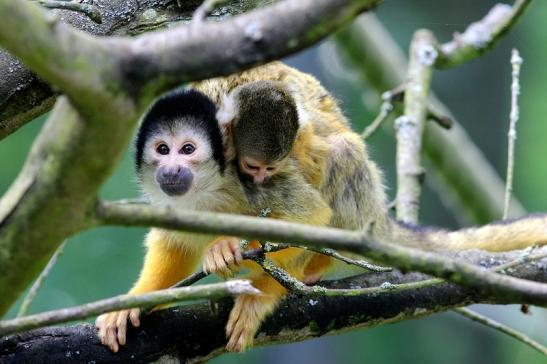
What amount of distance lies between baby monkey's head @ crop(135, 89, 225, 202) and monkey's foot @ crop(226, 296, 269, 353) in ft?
2.19

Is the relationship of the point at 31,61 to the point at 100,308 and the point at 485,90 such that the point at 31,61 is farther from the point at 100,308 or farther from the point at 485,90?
the point at 485,90

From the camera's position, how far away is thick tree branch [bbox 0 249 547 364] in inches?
122

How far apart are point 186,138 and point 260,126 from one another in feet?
1.23

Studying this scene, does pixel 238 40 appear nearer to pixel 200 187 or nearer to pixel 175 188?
pixel 175 188

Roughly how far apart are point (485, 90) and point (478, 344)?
361cm

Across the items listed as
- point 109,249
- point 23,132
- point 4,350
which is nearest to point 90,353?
point 4,350

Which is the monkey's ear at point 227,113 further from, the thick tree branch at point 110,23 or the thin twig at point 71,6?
the thin twig at point 71,6

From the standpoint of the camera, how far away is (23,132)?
8.75 metres

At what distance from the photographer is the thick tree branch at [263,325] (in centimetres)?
309

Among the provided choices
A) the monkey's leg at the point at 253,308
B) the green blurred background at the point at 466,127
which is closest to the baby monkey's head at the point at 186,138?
the monkey's leg at the point at 253,308

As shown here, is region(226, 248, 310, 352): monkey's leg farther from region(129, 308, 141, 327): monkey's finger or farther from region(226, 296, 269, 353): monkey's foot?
region(129, 308, 141, 327): monkey's finger

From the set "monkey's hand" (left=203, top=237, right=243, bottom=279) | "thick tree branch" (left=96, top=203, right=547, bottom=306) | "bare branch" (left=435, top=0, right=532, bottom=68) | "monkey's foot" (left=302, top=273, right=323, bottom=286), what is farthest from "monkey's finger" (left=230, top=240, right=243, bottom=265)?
"bare branch" (left=435, top=0, right=532, bottom=68)

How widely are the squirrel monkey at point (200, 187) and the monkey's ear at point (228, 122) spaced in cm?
Answer: 4

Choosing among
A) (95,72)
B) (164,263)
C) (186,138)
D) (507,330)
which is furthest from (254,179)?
(95,72)
